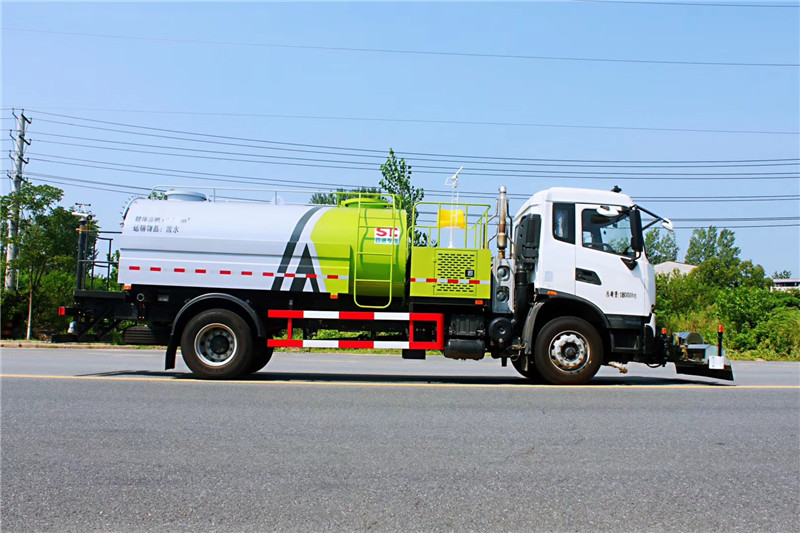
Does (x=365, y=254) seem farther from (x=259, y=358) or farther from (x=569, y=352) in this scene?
(x=569, y=352)

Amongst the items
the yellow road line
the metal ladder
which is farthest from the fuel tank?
the yellow road line

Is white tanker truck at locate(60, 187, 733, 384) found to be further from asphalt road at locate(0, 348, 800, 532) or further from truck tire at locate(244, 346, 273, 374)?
asphalt road at locate(0, 348, 800, 532)

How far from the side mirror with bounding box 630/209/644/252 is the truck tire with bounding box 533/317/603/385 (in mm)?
1505

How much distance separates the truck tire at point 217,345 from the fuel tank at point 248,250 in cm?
57

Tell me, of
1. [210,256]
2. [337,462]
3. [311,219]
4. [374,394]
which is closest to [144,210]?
[210,256]

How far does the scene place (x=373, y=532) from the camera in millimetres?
3701

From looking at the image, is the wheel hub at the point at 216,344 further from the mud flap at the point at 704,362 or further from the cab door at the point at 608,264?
the mud flap at the point at 704,362

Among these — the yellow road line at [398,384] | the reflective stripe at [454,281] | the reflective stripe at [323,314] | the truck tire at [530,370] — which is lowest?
the yellow road line at [398,384]

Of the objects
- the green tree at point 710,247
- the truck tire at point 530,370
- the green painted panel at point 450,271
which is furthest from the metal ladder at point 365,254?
the green tree at point 710,247

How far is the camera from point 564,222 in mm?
Result: 10273

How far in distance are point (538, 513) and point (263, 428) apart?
308 cm

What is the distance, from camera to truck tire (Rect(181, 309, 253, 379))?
9953mm

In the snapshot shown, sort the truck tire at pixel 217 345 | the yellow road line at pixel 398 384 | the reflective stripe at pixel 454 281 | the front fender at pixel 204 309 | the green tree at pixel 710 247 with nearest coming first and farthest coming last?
the yellow road line at pixel 398 384 → the truck tire at pixel 217 345 → the front fender at pixel 204 309 → the reflective stripe at pixel 454 281 → the green tree at pixel 710 247

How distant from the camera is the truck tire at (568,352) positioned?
985cm
